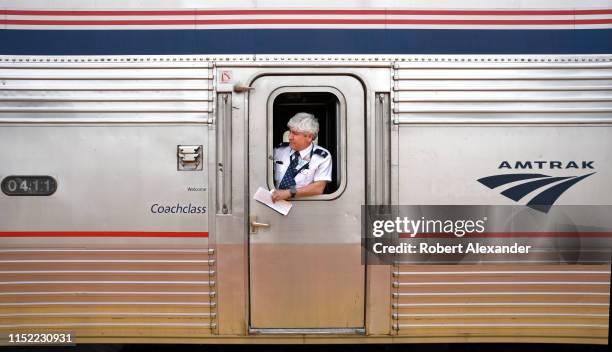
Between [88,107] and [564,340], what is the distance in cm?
384

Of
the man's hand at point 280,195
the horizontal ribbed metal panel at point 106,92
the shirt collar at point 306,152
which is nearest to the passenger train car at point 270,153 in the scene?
the horizontal ribbed metal panel at point 106,92

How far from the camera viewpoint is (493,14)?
3279mm

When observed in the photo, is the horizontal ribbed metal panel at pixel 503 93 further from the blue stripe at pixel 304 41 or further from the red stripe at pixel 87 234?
the red stripe at pixel 87 234

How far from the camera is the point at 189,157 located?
324 centimetres

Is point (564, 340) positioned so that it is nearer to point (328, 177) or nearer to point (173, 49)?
point (328, 177)

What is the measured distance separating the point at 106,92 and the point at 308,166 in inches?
60.4

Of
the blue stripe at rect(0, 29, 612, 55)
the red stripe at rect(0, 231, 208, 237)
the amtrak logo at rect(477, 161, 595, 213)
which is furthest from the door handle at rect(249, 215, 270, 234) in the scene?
the amtrak logo at rect(477, 161, 595, 213)

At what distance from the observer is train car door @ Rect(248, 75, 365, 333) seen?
3299 mm

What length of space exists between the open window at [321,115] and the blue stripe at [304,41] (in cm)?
30

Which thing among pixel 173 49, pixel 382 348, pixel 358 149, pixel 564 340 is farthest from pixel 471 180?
pixel 173 49

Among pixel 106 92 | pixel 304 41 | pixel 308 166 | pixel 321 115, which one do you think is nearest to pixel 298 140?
pixel 308 166

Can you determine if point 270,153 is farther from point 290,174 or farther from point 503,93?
point 503,93

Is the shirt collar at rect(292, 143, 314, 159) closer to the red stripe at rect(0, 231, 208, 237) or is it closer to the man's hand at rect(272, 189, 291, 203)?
the man's hand at rect(272, 189, 291, 203)

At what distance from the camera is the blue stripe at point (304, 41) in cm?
325
